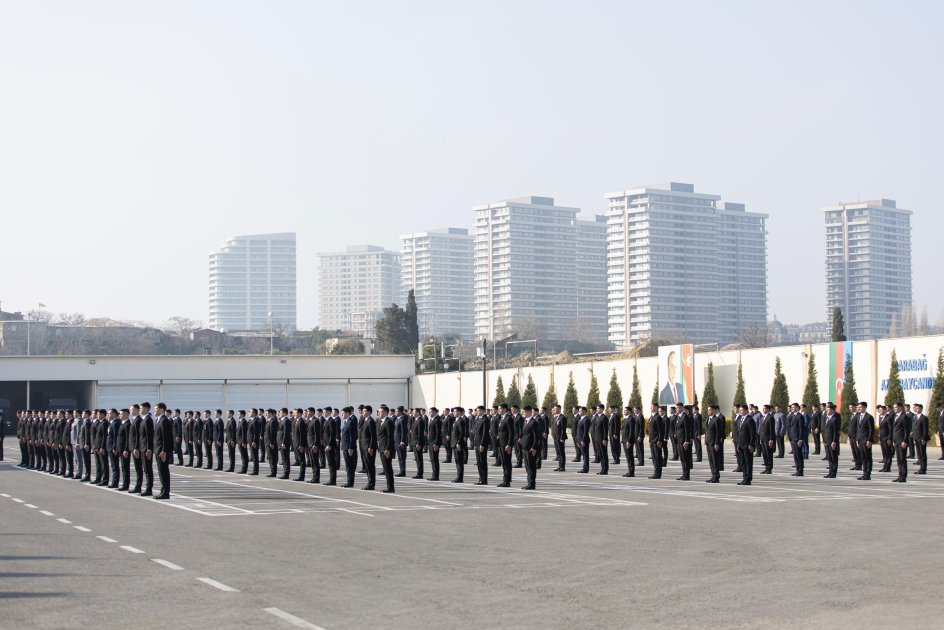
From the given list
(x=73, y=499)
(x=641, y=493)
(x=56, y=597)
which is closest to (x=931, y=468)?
(x=641, y=493)

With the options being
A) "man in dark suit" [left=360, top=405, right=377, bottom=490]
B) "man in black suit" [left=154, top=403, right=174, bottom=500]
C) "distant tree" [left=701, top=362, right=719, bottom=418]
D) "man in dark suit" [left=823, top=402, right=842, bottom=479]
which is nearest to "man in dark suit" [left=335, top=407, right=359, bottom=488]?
"man in dark suit" [left=360, top=405, right=377, bottom=490]

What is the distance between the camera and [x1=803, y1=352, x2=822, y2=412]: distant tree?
154 feet

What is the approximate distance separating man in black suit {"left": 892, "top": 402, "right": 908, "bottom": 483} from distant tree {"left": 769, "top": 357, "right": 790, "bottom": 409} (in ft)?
70.4

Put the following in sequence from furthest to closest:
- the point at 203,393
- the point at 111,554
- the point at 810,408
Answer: the point at 203,393, the point at 810,408, the point at 111,554

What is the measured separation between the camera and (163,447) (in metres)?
22.7

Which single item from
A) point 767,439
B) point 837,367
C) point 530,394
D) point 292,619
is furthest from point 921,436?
point 530,394

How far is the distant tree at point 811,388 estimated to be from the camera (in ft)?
154

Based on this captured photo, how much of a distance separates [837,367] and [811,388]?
1332 mm

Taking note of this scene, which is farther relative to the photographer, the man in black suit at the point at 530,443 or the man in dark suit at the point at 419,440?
the man in dark suit at the point at 419,440

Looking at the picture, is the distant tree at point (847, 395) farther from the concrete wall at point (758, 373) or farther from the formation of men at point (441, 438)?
the formation of men at point (441, 438)

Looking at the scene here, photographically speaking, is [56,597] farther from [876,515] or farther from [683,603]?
[876,515]

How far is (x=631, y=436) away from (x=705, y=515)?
13268mm

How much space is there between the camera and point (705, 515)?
17.6m

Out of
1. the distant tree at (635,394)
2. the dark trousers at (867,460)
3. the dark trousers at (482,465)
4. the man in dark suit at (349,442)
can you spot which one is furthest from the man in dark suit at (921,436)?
the distant tree at (635,394)
